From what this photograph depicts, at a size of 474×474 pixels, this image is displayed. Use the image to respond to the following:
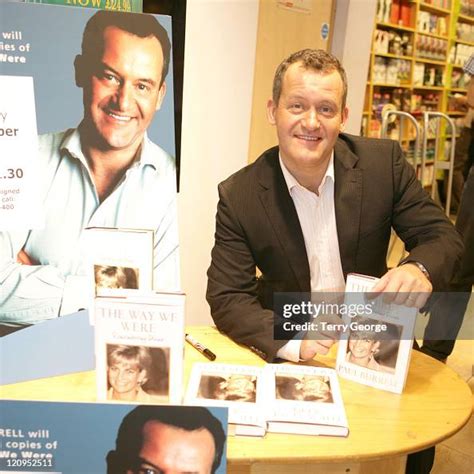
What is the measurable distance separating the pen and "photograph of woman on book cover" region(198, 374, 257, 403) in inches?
6.2

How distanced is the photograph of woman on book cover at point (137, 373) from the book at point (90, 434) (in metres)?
0.16

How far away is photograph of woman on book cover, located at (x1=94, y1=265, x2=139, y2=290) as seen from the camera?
1.05 metres

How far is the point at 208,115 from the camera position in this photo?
2586 millimetres

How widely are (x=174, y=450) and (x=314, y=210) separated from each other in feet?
3.08

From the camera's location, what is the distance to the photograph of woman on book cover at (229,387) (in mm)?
982

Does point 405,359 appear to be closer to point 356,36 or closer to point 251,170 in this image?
point 251,170

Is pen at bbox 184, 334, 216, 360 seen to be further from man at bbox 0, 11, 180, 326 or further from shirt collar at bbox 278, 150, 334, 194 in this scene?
shirt collar at bbox 278, 150, 334, 194

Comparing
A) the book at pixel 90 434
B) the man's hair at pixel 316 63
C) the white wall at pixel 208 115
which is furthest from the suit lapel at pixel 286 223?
the white wall at pixel 208 115

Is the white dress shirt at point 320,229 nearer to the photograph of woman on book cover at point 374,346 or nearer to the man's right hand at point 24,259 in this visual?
the photograph of woman on book cover at point 374,346

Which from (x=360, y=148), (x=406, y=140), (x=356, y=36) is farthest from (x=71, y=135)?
(x=406, y=140)

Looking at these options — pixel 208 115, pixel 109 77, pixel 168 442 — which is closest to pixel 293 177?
pixel 109 77

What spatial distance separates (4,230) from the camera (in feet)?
3.52

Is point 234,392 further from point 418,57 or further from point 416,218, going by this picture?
→ point 418,57

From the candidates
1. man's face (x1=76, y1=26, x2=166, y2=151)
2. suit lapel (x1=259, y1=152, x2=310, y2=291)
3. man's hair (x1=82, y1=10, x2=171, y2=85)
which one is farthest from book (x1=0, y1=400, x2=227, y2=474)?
suit lapel (x1=259, y1=152, x2=310, y2=291)
